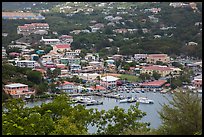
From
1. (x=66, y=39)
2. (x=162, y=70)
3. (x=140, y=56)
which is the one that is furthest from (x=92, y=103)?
(x=66, y=39)

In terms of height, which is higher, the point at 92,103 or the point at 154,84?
the point at 92,103

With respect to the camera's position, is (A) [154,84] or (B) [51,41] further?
(B) [51,41]

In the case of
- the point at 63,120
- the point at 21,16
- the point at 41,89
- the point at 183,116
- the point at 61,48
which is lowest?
the point at 61,48

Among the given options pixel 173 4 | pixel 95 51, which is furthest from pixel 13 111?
pixel 173 4

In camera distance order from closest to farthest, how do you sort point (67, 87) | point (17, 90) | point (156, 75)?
point (17, 90) < point (67, 87) < point (156, 75)

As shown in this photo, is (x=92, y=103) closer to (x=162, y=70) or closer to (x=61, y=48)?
(x=162, y=70)

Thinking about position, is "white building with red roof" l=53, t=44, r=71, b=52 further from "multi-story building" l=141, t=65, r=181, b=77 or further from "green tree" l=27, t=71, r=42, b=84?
"green tree" l=27, t=71, r=42, b=84

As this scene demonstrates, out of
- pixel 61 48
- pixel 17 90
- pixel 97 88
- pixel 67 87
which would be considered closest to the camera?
pixel 17 90

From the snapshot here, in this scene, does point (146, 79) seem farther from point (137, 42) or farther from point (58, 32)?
point (58, 32)
